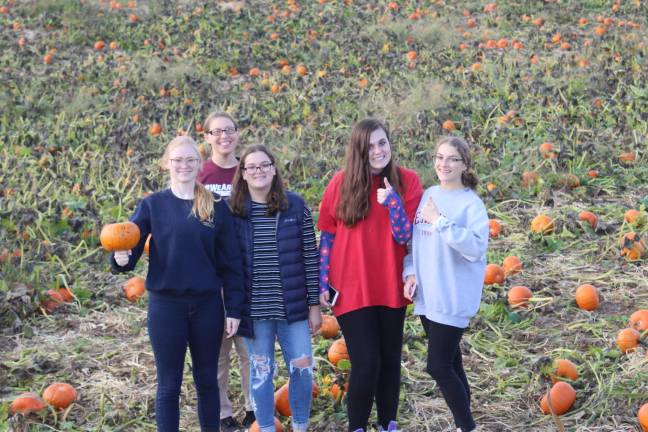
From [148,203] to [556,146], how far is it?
4.61 m

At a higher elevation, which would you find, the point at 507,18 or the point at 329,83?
the point at 507,18

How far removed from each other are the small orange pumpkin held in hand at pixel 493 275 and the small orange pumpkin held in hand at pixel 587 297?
519 mm

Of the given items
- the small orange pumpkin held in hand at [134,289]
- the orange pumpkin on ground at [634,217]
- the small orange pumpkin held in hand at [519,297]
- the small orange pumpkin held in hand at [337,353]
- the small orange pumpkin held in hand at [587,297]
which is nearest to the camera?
the small orange pumpkin held in hand at [337,353]

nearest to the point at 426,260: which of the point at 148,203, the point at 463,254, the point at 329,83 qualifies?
the point at 463,254

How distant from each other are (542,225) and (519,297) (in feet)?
3.53

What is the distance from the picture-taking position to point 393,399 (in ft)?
13.0

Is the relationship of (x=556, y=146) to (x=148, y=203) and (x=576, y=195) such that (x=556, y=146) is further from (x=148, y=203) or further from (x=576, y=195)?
(x=148, y=203)

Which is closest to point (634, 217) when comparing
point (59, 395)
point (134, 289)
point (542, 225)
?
point (542, 225)

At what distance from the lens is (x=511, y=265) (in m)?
5.63

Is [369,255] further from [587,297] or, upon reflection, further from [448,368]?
[587,297]

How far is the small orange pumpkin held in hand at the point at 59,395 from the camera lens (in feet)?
14.4

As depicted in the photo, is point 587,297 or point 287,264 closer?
point 287,264

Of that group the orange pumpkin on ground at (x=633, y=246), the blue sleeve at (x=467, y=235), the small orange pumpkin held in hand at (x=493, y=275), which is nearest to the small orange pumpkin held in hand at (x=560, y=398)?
the blue sleeve at (x=467, y=235)

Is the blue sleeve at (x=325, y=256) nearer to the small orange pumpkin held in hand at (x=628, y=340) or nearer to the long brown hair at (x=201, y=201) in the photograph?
the long brown hair at (x=201, y=201)
